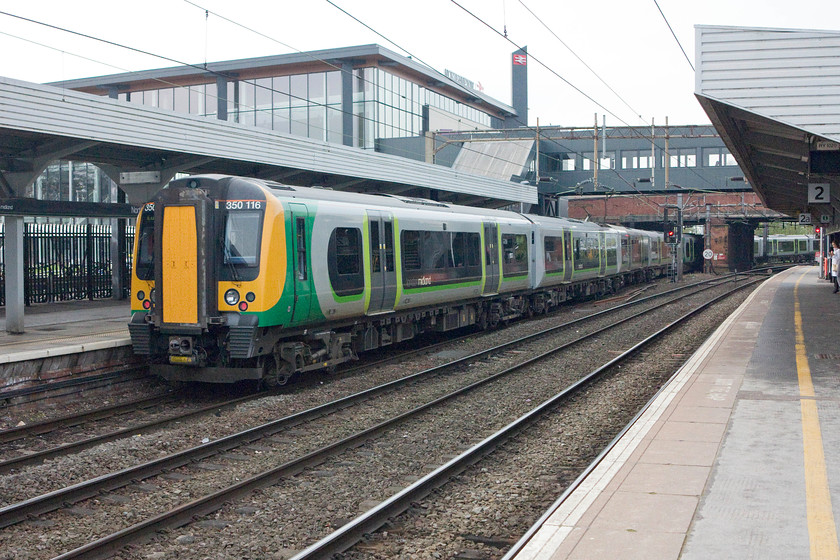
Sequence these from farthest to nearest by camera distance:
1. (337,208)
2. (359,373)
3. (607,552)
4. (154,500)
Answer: (359,373)
(337,208)
(154,500)
(607,552)

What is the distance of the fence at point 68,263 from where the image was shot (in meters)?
20.2

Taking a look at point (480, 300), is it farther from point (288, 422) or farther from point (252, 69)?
point (252, 69)

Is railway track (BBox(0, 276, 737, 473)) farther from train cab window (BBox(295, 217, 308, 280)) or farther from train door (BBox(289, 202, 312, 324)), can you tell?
train cab window (BBox(295, 217, 308, 280))

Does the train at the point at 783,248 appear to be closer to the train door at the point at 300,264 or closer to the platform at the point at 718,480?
the platform at the point at 718,480

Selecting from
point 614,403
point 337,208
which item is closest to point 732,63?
point 614,403

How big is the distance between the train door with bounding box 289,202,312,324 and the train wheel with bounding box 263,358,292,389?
0.76 meters

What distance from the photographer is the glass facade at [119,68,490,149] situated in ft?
141

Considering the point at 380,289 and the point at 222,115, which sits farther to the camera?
the point at 222,115

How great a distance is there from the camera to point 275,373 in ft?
38.2

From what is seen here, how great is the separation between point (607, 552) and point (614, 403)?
6.46 m

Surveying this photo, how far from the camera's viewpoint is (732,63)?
11711 mm

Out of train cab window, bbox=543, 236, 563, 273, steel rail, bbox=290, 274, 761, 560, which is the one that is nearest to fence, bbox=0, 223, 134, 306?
train cab window, bbox=543, 236, 563, 273

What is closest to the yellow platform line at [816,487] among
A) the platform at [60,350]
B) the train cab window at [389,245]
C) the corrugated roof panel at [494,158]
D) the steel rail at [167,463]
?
the steel rail at [167,463]

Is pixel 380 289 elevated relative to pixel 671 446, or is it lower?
elevated
